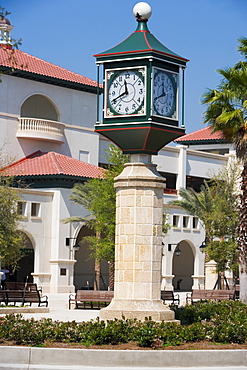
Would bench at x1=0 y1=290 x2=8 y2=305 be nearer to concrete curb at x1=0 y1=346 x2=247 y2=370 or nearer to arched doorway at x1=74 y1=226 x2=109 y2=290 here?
concrete curb at x1=0 y1=346 x2=247 y2=370

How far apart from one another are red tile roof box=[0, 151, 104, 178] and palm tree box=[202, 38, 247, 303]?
19804 millimetres

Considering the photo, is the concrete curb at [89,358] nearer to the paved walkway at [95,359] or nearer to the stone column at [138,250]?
the paved walkway at [95,359]

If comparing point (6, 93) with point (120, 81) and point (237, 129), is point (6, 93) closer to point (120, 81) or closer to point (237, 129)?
point (237, 129)

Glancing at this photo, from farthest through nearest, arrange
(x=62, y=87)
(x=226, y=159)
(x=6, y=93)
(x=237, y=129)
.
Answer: (x=226, y=159) → (x=62, y=87) → (x=6, y=93) → (x=237, y=129)

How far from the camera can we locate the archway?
5880 cm

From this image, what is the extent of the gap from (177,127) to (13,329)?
6.23 m

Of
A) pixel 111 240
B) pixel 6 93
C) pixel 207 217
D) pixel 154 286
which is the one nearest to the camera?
pixel 154 286

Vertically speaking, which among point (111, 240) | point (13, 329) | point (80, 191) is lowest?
point (13, 329)

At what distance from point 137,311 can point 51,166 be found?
34337 mm

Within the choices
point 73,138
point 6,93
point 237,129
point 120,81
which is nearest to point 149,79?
point 120,81

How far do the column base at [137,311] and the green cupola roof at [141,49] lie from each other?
5.56m

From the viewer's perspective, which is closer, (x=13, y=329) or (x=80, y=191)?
(x=13, y=329)

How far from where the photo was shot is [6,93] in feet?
178

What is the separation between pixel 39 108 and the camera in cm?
5938
